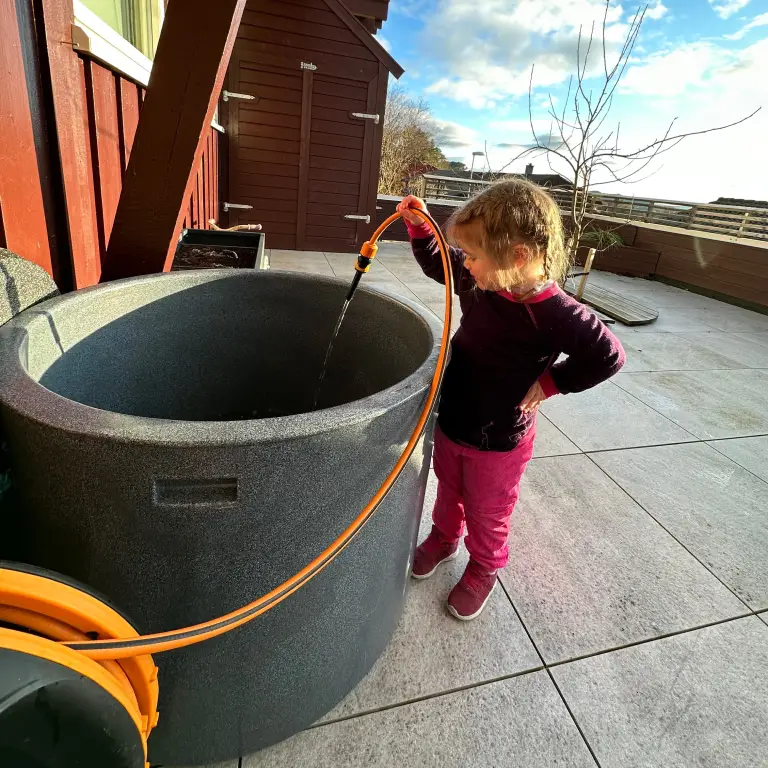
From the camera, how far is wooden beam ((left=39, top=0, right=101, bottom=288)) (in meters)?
1.64

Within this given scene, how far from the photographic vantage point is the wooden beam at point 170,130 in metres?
1.49

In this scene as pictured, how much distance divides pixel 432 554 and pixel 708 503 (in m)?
1.45

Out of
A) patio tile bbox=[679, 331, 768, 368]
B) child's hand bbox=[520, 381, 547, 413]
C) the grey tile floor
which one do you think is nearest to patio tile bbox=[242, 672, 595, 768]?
the grey tile floor

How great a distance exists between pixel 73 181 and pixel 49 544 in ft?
4.93

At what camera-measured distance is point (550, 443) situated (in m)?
2.82

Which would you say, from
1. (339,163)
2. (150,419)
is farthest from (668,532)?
(339,163)

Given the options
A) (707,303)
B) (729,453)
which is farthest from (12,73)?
(707,303)

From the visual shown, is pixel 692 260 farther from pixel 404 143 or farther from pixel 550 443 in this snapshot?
pixel 404 143

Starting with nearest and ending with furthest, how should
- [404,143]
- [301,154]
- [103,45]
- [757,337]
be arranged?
[103,45] → [757,337] → [301,154] → [404,143]

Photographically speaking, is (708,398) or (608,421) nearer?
(608,421)

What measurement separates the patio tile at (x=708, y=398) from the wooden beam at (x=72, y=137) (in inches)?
131

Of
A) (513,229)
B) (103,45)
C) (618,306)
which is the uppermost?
(103,45)

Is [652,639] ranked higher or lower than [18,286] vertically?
lower

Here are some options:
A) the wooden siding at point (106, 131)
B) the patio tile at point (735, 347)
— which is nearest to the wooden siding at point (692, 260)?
the patio tile at point (735, 347)
